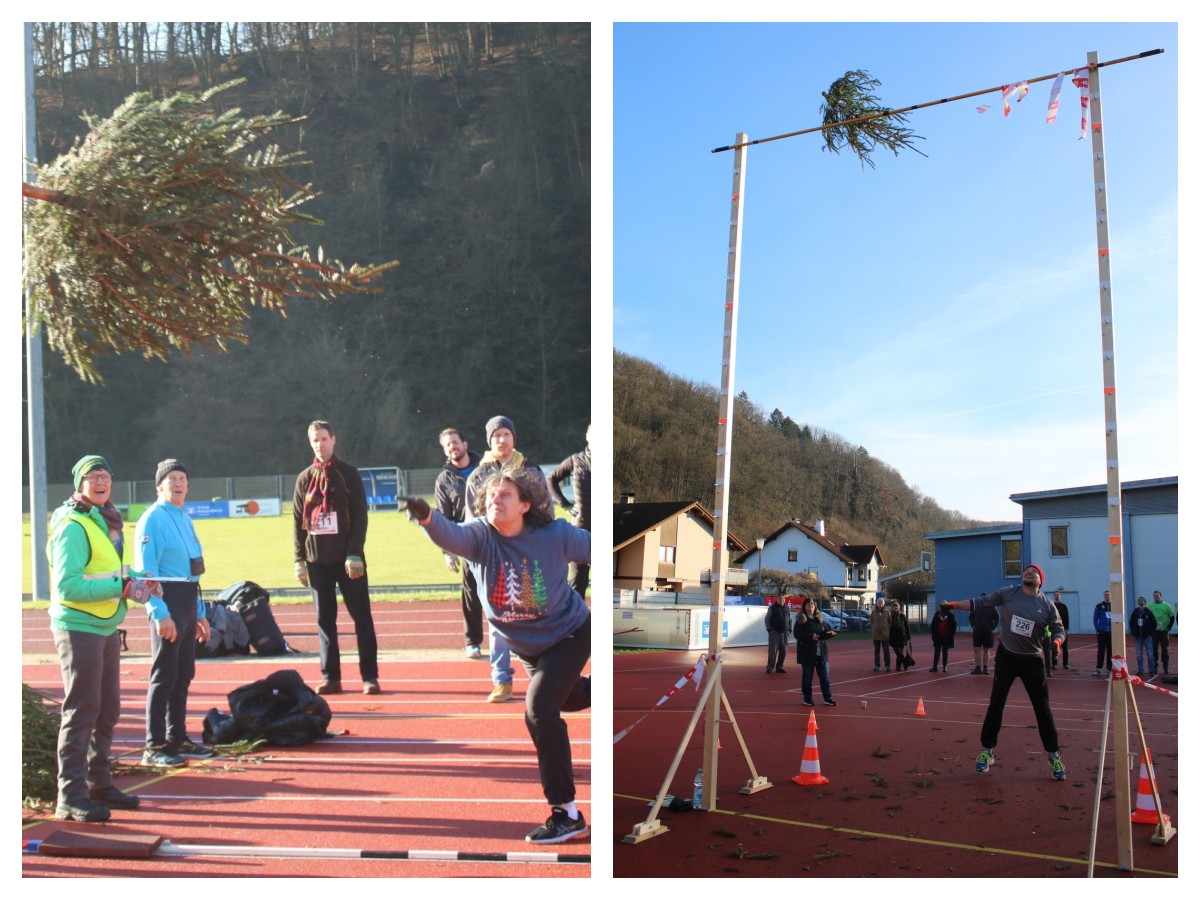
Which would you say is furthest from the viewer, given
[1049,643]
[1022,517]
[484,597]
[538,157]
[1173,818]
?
[1022,517]

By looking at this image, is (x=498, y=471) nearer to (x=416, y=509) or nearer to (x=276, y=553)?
(x=416, y=509)

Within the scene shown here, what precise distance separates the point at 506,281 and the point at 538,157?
0.62 m

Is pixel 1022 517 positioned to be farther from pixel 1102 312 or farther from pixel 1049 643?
pixel 1102 312

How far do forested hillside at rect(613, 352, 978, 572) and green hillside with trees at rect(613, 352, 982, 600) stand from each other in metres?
0.02

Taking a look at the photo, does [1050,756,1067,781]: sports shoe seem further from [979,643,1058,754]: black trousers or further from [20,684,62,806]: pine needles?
[20,684,62,806]: pine needles

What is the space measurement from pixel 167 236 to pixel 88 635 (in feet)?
6.39

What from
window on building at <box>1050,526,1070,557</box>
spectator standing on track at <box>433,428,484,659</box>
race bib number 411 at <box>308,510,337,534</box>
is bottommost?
window on building at <box>1050,526,1070,557</box>

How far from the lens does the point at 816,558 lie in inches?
861

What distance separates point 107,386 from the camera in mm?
4715

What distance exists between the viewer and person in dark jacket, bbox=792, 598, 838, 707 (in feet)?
31.7

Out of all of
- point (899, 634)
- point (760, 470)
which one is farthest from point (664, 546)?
point (899, 634)

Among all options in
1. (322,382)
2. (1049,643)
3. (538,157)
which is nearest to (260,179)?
(322,382)

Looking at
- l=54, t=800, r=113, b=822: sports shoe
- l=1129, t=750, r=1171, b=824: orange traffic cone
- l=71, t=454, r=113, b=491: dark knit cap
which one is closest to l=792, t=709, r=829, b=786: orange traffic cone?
l=1129, t=750, r=1171, b=824: orange traffic cone
